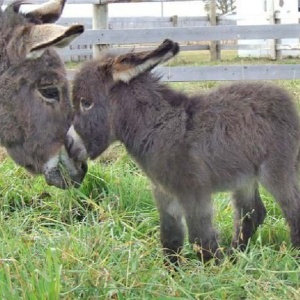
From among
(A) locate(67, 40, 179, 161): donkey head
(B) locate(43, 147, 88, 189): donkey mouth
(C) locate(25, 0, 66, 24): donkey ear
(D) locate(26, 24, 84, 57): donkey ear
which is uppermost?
(C) locate(25, 0, 66, 24): donkey ear

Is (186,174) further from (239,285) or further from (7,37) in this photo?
(7,37)

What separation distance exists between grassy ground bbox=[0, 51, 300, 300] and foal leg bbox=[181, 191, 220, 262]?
0.46 ft

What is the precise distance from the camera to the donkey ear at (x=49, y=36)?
410 centimetres

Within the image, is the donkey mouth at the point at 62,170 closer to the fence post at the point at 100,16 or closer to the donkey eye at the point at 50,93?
the donkey eye at the point at 50,93

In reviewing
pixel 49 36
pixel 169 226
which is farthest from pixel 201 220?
pixel 49 36

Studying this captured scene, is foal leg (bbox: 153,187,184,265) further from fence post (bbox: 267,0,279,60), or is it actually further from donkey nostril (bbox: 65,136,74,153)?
fence post (bbox: 267,0,279,60)

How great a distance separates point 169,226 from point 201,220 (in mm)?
343

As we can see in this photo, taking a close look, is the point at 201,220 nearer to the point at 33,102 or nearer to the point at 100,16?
the point at 33,102

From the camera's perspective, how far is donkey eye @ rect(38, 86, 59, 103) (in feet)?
15.1

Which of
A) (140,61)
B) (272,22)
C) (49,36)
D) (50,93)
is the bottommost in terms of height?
(272,22)

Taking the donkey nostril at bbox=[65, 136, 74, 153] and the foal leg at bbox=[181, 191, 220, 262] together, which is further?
the donkey nostril at bbox=[65, 136, 74, 153]

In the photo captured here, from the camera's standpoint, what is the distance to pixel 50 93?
15.2 ft

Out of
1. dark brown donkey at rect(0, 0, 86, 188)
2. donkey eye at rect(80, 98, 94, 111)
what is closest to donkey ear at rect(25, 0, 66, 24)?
dark brown donkey at rect(0, 0, 86, 188)

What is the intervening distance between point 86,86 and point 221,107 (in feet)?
2.93
